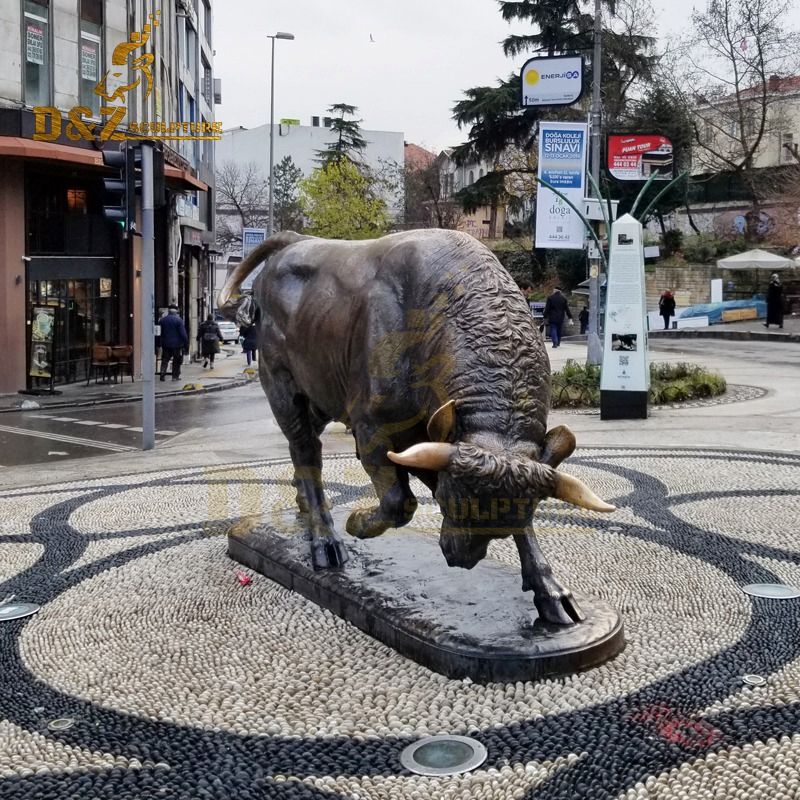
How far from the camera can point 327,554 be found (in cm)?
537

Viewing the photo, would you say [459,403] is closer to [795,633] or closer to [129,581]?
[795,633]

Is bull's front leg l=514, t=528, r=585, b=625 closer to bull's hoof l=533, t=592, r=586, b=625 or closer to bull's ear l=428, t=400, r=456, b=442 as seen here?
bull's hoof l=533, t=592, r=586, b=625

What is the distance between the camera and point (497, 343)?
4.09 metres

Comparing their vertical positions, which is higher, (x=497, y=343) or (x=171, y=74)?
(x=171, y=74)

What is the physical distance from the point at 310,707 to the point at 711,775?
1580mm

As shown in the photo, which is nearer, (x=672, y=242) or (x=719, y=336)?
(x=719, y=336)

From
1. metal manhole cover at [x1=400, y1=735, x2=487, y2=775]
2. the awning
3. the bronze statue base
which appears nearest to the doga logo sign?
the awning

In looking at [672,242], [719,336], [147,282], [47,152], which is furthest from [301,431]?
[672,242]

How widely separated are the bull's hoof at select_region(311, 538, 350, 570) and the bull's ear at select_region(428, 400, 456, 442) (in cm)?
172

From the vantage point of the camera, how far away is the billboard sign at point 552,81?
19.6 metres

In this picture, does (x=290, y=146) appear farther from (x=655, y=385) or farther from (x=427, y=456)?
(x=427, y=456)

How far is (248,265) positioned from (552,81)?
49.6 feet

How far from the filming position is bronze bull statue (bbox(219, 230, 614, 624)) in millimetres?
3729

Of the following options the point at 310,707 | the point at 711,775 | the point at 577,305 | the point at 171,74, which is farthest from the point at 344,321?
the point at 577,305
